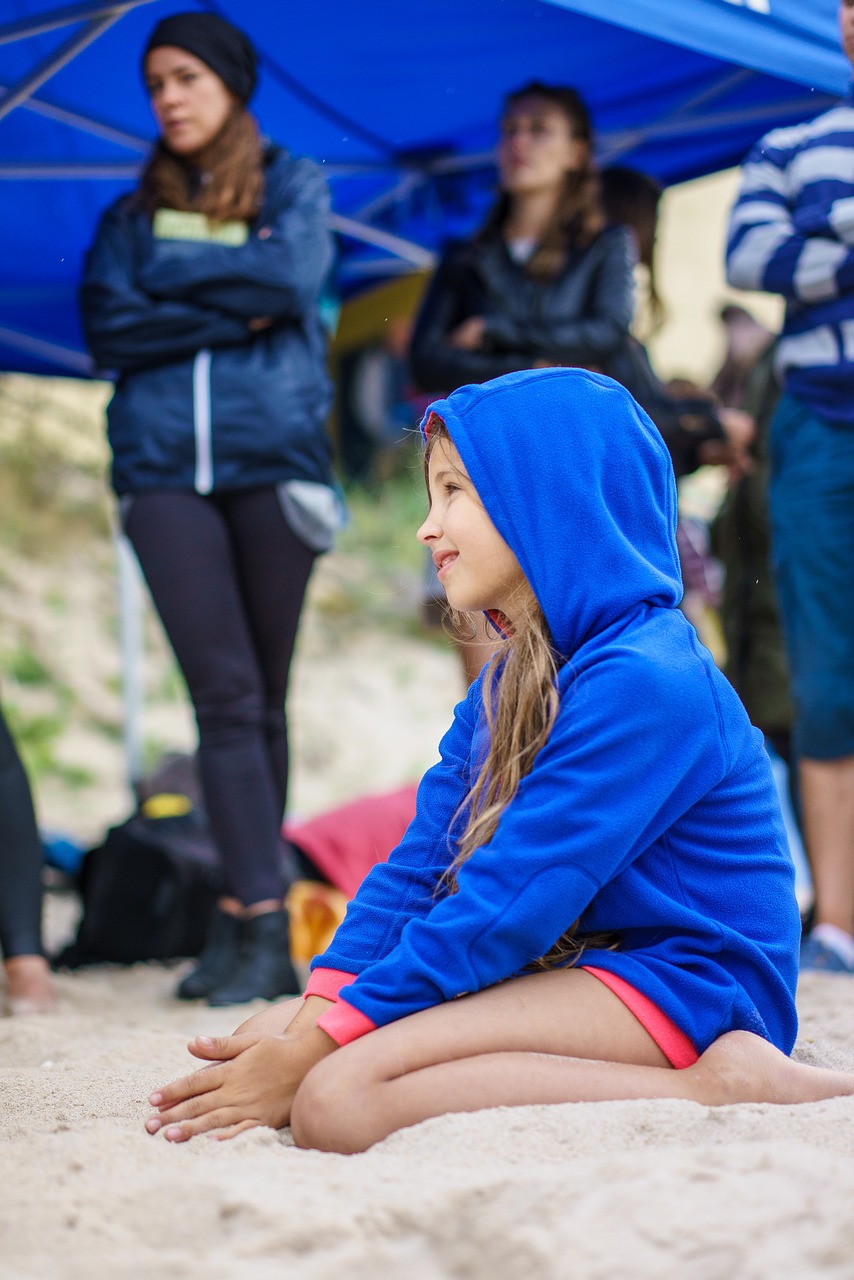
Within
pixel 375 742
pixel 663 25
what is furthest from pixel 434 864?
pixel 375 742

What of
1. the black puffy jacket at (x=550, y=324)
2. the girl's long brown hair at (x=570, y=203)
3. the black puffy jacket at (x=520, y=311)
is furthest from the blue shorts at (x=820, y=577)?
the girl's long brown hair at (x=570, y=203)

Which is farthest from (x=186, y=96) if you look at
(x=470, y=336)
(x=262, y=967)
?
(x=262, y=967)

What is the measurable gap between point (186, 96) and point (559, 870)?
2072 millimetres

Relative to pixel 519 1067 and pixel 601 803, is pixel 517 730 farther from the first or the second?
pixel 519 1067

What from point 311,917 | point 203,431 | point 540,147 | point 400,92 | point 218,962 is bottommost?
point 311,917

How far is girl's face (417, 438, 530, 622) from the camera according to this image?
5.99ft

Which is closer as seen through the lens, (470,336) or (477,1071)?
(477,1071)

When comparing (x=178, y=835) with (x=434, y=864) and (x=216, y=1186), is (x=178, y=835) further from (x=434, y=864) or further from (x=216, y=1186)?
(x=216, y=1186)

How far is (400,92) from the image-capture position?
3941 mm

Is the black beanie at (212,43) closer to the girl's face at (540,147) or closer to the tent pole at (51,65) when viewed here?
the tent pole at (51,65)

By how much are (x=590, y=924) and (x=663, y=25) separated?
1830 millimetres

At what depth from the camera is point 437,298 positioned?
12.0 ft

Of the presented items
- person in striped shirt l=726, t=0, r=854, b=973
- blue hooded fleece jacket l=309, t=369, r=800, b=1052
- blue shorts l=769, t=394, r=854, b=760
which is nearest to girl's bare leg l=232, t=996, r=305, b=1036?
blue hooded fleece jacket l=309, t=369, r=800, b=1052

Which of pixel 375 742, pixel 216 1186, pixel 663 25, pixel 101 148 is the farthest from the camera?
pixel 375 742
